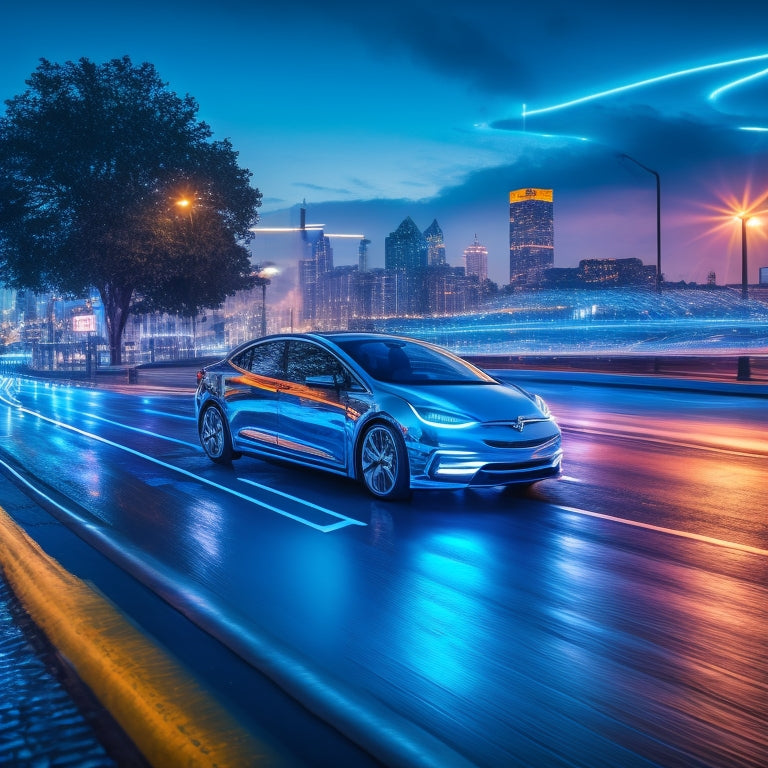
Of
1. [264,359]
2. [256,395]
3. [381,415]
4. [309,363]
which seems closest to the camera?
[381,415]

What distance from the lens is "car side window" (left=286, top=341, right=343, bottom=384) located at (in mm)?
9375

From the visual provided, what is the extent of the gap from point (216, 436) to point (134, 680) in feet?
23.9

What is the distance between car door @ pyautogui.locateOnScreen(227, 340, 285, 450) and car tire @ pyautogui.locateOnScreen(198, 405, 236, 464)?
0.21 m

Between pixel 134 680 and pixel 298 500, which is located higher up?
pixel 134 680

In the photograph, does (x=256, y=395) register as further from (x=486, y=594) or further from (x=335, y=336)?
(x=486, y=594)

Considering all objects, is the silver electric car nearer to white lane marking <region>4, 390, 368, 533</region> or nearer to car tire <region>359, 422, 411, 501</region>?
car tire <region>359, 422, 411, 501</region>

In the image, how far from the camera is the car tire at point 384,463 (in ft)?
27.0

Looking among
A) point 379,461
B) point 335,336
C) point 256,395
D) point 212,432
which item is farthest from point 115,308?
point 379,461

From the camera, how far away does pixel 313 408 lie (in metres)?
9.34

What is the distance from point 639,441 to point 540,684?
963cm

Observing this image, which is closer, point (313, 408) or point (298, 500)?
point (298, 500)

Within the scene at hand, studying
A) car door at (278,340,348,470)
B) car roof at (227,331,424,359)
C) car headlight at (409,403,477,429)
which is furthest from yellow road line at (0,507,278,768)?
car roof at (227,331,424,359)

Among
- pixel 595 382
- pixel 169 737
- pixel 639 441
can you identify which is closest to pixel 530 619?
pixel 169 737

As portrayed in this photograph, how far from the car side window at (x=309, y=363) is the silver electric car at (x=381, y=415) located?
1 centimetres
